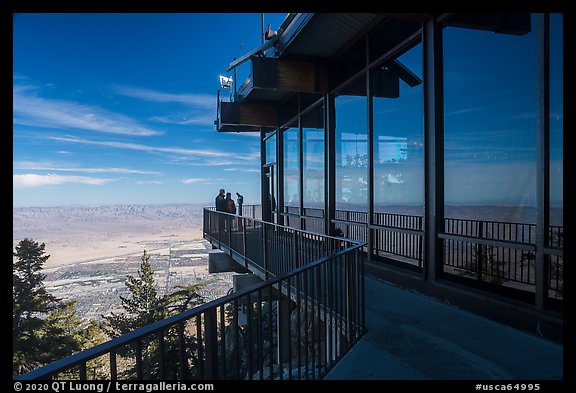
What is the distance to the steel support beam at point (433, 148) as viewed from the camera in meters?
5.47

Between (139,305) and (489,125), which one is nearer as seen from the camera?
(489,125)

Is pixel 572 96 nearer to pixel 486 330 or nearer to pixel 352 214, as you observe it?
pixel 486 330

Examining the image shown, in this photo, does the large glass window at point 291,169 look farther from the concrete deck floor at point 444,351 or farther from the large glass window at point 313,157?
the concrete deck floor at point 444,351

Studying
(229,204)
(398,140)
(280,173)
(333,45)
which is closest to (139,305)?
(229,204)

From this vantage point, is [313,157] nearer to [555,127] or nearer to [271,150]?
[271,150]

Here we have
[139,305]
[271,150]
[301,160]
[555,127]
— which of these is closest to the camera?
[555,127]

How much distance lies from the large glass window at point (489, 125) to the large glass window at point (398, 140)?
2.32 ft

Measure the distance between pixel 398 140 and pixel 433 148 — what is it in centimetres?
217

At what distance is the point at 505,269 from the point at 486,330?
1.80 meters

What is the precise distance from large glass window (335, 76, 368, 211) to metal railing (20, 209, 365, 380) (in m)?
2.49

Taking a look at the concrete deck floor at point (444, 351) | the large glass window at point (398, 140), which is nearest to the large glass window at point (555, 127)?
the concrete deck floor at point (444, 351)

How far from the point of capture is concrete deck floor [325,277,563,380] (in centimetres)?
312

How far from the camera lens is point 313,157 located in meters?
11.1
